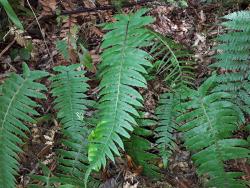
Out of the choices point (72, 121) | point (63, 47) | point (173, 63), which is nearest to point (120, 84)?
point (173, 63)

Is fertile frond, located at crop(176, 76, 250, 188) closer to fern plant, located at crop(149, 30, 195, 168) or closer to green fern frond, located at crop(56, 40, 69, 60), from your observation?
fern plant, located at crop(149, 30, 195, 168)

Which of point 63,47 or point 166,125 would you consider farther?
point 63,47

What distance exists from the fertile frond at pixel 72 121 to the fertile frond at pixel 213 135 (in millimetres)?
837

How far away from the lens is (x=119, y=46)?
2680 millimetres

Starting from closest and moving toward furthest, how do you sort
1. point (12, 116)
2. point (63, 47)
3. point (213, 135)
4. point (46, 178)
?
point (213, 135) < point (46, 178) < point (12, 116) < point (63, 47)

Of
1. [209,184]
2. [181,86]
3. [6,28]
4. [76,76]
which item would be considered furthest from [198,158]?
[6,28]

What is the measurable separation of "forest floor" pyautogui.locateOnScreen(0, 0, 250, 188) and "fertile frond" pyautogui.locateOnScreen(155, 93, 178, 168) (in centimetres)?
12

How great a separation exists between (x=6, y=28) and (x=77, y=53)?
0.86 metres

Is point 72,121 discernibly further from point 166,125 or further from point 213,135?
point 213,135

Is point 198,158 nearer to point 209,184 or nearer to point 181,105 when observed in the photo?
point 209,184

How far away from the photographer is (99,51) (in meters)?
3.32

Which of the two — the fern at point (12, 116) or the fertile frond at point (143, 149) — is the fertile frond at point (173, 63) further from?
the fern at point (12, 116)

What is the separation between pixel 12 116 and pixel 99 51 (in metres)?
1.04

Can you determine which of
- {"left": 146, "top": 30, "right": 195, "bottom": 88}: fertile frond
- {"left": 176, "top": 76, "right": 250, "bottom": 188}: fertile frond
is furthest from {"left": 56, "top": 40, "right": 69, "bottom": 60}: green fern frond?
{"left": 176, "top": 76, "right": 250, "bottom": 188}: fertile frond
